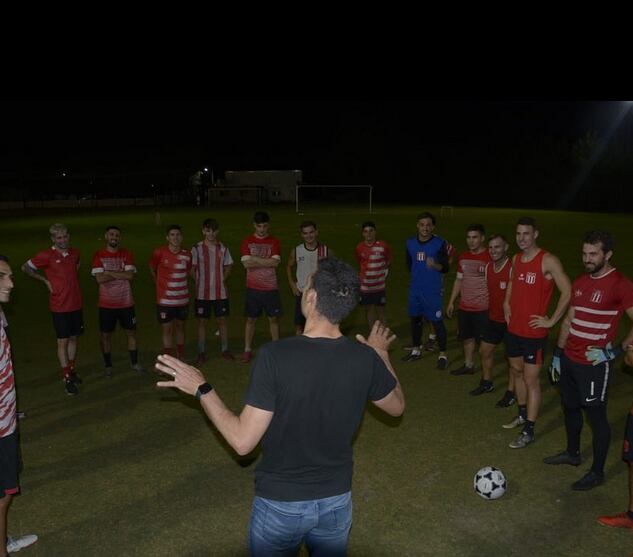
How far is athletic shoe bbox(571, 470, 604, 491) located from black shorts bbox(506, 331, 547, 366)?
1.22 m

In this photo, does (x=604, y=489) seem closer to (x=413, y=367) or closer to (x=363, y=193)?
(x=413, y=367)

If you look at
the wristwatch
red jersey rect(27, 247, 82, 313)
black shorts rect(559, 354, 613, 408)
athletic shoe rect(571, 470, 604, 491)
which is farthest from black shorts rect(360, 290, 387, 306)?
the wristwatch

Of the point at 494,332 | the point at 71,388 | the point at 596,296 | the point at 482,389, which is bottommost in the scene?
the point at 71,388

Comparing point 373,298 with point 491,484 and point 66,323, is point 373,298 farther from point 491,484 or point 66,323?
point 491,484

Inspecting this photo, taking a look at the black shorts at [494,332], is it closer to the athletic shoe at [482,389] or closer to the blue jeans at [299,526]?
the athletic shoe at [482,389]

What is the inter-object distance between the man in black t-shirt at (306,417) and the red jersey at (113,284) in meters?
5.97

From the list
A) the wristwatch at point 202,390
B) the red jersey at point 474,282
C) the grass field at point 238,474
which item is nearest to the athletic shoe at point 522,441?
the grass field at point 238,474

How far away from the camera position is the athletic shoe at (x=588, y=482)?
5621 millimetres

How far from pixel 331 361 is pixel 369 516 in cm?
281

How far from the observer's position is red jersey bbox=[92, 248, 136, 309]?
865 centimetres

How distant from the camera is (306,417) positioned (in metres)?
2.92

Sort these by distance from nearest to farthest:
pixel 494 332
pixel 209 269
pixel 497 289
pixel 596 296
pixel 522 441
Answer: pixel 596 296 → pixel 522 441 → pixel 497 289 → pixel 494 332 → pixel 209 269

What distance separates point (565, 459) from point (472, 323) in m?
2.90

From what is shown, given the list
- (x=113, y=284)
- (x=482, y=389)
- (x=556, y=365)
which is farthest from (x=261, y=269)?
(x=556, y=365)
